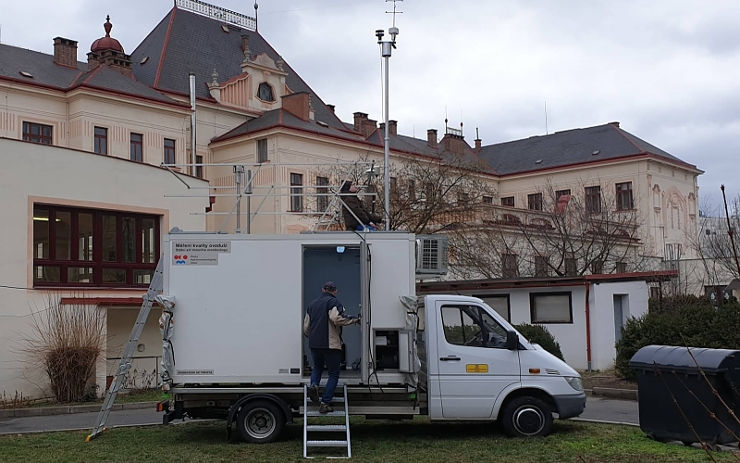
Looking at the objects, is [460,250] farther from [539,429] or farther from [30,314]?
[539,429]

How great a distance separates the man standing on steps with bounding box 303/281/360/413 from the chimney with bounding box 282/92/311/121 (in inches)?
1549

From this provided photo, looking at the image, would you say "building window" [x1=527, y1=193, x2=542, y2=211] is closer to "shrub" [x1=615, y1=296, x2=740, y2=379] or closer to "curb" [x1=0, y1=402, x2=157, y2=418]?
"shrub" [x1=615, y1=296, x2=740, y2=379]

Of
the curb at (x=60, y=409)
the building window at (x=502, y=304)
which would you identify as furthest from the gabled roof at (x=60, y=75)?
the curb at (x=60, y=409)

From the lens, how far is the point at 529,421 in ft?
42.8

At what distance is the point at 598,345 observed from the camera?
86.5 feet

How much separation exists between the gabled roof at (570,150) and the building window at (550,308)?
3848 centimetres

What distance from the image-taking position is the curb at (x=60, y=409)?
1939cm

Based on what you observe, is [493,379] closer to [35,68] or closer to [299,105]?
[35,68]

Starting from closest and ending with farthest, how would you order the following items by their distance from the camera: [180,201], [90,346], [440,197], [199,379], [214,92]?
1. [199,379]
2. [90,346]
3. [180,201]
4. [440,197]
5. [214,92]

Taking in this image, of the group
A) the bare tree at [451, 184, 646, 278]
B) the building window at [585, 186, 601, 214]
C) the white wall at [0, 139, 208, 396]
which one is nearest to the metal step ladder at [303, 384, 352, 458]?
the white wall at [0, 139, 208, 396]

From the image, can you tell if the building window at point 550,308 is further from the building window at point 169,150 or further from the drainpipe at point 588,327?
the building window at point 169,150

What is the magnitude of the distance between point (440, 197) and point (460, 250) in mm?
3258

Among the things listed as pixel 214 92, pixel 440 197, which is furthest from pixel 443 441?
pixel 214 92

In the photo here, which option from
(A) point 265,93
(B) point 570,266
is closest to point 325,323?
(B) point 570,266
